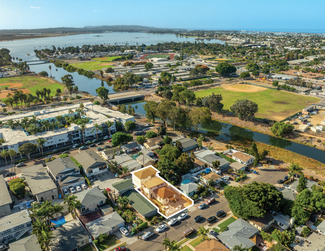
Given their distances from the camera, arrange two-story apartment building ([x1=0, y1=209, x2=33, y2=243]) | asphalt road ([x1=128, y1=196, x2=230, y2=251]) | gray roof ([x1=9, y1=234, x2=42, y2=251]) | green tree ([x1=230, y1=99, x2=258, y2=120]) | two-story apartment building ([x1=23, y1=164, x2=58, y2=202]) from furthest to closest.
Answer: green tree ([x1=230, y1=99, x2=258, y2=120]) < two-story apartment building ([x1=23, y1=164, x2=58, y2=202]) < two-story apartment building ([x1=0, y1=209, x2=33, y2=243]) < asphalt road ([x1=128, y1=196, x2=230, y2=251]) < gray roof ([x1=9, y1=234, x2=42, y2=251])

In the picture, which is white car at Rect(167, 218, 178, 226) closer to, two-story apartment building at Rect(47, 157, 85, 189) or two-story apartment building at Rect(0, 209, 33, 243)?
two-story apartment building at Rect(47, 157, 85, 189)

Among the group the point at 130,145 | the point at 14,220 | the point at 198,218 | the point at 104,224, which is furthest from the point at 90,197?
the point at 130,145

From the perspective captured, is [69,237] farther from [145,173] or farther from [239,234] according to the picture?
[239,234]

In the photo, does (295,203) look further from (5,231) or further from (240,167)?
(5,231)

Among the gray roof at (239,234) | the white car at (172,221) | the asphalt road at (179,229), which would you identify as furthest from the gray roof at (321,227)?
the white car at (172,221)

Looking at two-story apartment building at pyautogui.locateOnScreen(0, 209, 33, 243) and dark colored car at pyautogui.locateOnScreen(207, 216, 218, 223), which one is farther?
dark colored car at pyautogui.locateOnScreen(207, 216, 218, 223)

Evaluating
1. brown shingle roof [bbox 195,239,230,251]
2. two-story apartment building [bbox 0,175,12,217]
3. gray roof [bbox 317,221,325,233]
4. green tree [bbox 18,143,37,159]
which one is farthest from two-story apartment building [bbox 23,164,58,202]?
gray roof [bbox 317,221,325,233]

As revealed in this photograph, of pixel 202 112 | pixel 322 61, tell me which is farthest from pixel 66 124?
pixel 322 61
